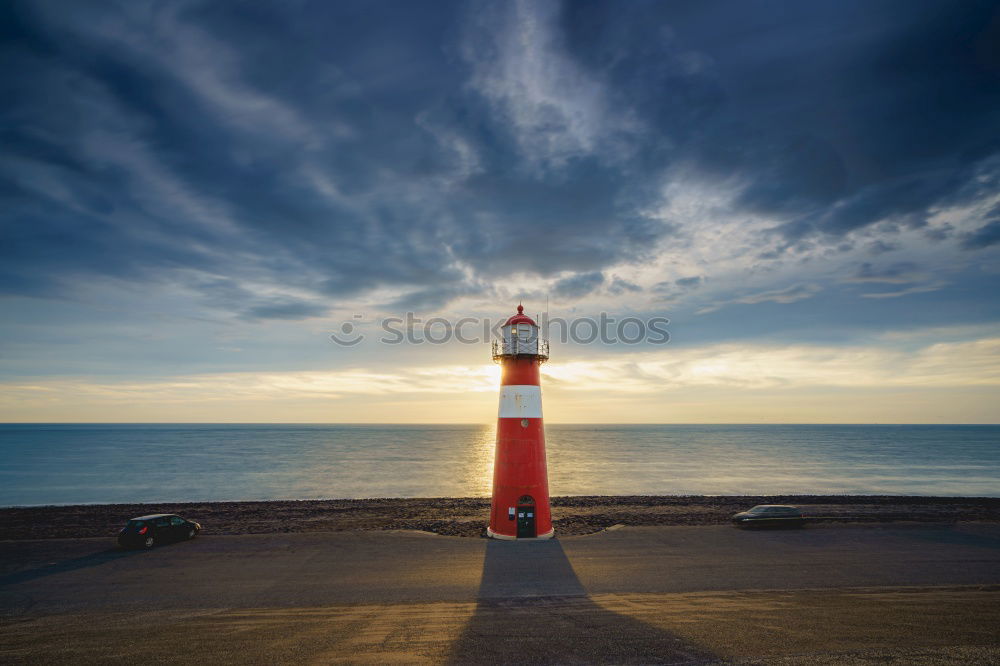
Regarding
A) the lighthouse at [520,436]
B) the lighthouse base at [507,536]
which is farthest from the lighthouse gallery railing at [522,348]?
the lighthouse base at [507,536]

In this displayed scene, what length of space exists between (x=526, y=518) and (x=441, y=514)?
1131cm

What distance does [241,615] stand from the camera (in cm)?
1181

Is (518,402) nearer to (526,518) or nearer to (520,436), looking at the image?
(520,436)

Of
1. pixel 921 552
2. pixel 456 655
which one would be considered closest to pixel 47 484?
pixel 456 655

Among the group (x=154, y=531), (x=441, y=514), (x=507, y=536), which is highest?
(x=154, y=531)

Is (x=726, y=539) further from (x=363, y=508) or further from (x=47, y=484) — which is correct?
(x=47, y=484)

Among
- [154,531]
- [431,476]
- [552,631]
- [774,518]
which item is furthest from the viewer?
[431,476]

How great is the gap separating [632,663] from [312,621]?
710cm

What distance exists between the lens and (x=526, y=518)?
60.6 ft

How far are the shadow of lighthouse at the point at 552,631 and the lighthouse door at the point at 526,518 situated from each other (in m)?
3.62

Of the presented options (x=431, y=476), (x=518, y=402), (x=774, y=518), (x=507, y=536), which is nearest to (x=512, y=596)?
(x=507, y=536)

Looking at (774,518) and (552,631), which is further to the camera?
(774,518)

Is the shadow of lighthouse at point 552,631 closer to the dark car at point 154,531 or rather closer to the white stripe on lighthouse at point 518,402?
the white stripe on lighthouse at point 518,402

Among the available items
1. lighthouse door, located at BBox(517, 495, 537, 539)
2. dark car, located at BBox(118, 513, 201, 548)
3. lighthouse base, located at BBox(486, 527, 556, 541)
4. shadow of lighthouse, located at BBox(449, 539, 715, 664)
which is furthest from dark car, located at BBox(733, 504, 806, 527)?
dark car, located at BBox(118, 513, 201, 548)
